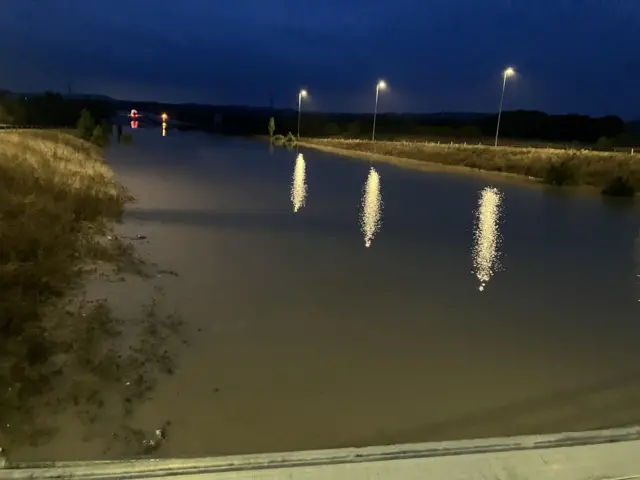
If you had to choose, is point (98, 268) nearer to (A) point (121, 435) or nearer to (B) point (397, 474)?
(A) point (121, 435)

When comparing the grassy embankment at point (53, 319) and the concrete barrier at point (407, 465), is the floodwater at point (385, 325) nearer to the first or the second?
the grassy embankment at point (53, 319)

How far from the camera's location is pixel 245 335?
27.3 ft

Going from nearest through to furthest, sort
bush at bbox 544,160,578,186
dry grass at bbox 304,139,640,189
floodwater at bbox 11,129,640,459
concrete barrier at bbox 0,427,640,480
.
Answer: concrete barrier at bbox 0,427,640,480 → floodwater at bbox 11,129,640,459 → bush at bbox 544,160,578,186 → dry grass at bbox 304,139,640,189

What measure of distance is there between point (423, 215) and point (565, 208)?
21.1 feet

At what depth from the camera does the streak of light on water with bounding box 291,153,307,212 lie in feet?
68.1

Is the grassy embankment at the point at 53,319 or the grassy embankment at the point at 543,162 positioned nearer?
the grassy embankment at the point at 53,319

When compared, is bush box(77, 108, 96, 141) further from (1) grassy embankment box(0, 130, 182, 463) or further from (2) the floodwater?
(1) grassy embankment box(0, 130, 182, 463)

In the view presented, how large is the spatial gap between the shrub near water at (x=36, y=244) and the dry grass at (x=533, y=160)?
906 inches

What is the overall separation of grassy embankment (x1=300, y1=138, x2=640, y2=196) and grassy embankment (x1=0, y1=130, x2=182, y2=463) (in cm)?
2300

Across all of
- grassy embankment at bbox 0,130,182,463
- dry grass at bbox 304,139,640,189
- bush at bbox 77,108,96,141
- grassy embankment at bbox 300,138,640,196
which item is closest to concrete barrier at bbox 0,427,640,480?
grassy embankment at bbox 0,130,182,463

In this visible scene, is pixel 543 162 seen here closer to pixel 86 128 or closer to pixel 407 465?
pixel 86 128

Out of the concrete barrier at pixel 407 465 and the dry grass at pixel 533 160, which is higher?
the dry grass at pixel 533 160

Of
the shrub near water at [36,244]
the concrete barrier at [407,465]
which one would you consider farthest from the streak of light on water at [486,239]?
the shrub near water at [36,244]

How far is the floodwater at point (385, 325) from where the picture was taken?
618 cm
